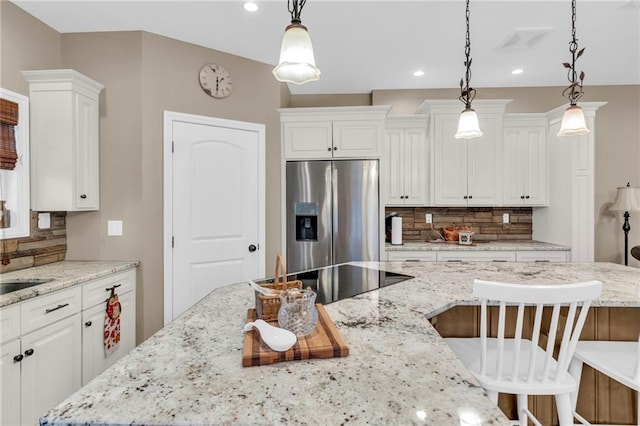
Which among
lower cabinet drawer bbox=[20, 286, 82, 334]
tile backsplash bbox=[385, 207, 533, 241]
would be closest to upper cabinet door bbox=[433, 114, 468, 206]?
tile backsplash bbox=[385, 207, 533, 241]

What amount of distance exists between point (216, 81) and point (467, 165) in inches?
108

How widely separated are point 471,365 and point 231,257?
2252 millimetres

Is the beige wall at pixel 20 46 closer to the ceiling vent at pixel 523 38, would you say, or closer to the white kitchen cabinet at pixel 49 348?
the white kitchen cabinet at pixel 49 348

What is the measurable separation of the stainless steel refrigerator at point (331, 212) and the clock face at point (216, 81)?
95 cm

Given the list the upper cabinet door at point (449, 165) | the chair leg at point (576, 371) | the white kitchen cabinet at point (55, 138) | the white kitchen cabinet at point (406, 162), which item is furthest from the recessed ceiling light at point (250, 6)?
the chair leg at point (576, 371)

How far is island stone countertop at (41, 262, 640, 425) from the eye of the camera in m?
0.65

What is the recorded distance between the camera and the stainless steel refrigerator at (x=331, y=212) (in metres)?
3.32

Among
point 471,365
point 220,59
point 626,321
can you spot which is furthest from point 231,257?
point 626,321

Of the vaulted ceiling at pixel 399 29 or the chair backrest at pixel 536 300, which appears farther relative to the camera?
the vaulted ceiling at pixel 399 29

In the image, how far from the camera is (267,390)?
2.45 ft

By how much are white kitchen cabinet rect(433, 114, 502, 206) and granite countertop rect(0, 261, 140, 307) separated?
3.11 m

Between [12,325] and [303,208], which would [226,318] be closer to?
[12,325]

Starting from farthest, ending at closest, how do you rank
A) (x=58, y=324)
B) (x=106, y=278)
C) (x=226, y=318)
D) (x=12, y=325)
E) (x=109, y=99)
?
(x=109, y=99), (x=106, y=278), (x=58, y=324), (x=12, y=325), (x=226, y=318)

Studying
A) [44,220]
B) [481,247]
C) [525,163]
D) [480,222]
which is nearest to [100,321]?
[44,220]
